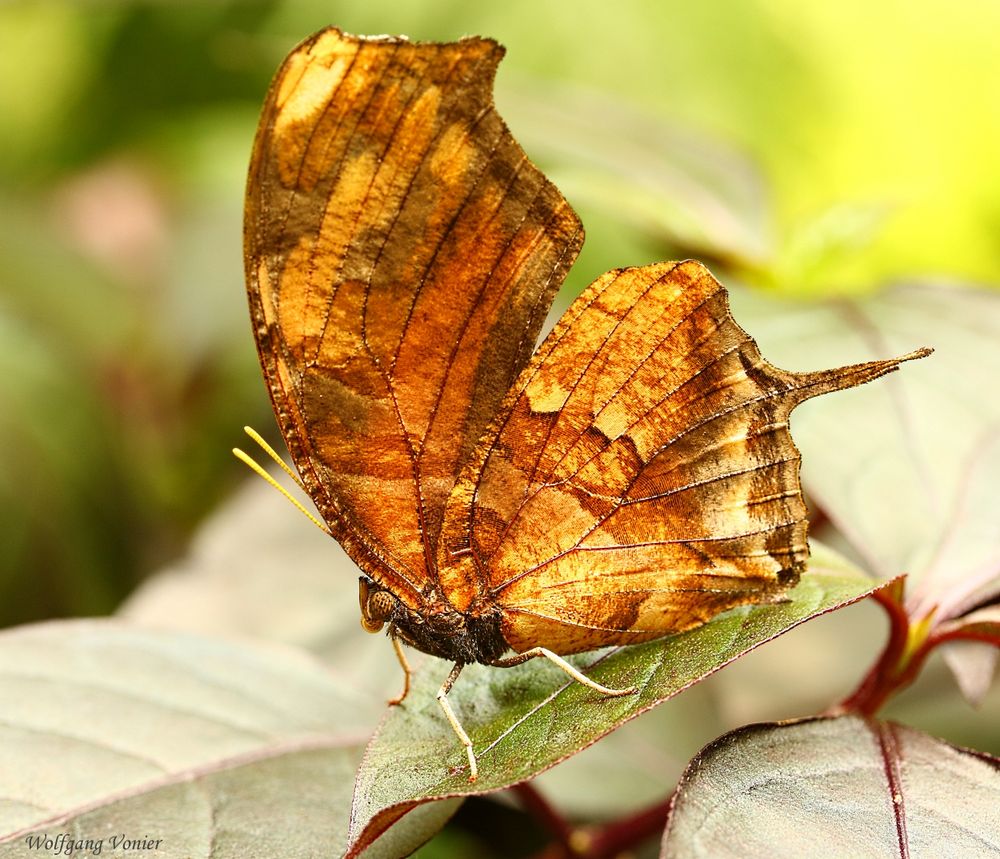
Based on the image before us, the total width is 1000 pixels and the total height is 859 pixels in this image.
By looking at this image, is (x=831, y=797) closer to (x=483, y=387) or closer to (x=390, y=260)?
(x=483, y=387)

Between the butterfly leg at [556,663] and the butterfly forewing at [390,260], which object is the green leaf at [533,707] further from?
the butterfly forewing at [390,260]

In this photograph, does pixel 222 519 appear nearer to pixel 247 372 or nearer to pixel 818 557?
pixel 247 372

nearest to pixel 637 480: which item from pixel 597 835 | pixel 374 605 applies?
pixel 374 605

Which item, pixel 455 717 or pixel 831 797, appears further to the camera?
pixel 455 717

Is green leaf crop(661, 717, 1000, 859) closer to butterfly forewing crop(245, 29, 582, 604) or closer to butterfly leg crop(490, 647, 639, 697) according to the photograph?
butterfly leg crop(490, 647, 639, 697)

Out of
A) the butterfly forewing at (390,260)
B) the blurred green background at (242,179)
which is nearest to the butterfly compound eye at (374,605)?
the butterfly forewing at (390,260)
